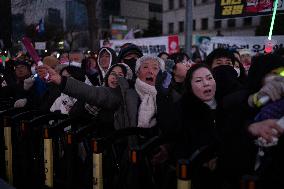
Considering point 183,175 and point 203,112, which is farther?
point 203,112

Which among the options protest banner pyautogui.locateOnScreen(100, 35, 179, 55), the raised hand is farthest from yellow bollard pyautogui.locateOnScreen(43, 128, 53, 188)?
protest banner pyautogui.locateOnScreen(100, 35, 179, 55)

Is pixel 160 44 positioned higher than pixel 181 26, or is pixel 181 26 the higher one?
pixel 181 26

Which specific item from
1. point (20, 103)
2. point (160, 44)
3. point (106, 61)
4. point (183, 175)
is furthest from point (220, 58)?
point (160, 44)

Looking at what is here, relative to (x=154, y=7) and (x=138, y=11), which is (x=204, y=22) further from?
(x=154, y=7)

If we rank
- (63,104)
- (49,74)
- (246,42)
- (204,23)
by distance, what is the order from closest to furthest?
(49,74)
(63,104)
(246,42)
(204,23)

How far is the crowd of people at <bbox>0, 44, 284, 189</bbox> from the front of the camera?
2285 millimetres

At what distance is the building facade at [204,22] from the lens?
44594 millimetres

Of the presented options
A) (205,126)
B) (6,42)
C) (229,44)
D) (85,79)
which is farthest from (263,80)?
(229,44)

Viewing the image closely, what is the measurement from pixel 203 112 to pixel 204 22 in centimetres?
4851

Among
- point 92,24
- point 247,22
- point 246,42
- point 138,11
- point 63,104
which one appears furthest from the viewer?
point 138,11

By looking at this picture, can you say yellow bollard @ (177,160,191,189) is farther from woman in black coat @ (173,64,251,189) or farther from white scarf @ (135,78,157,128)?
white scarf @ (135,78,157,128)

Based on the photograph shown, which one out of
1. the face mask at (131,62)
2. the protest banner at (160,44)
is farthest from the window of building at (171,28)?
the face mask at (131,62)

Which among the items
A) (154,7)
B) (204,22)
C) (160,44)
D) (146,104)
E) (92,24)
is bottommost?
(146,104)

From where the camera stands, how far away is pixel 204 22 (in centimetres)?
4984
